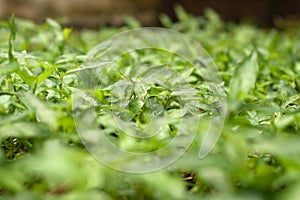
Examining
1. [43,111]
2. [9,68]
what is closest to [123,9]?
[9,68]

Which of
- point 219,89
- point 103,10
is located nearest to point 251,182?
point 219,89

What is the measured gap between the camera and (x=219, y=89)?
1.29 metres

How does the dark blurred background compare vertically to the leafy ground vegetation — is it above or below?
above

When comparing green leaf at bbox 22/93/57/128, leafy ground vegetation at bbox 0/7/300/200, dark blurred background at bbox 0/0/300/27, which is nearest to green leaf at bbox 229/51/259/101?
leafy ground vegetation at bbox 0/7/300/200

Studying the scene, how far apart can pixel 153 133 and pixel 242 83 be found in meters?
0.24

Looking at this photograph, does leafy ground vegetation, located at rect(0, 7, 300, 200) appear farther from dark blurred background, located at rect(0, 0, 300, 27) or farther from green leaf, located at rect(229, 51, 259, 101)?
dark blurred background, located at rect(0, 0, 300, 27)

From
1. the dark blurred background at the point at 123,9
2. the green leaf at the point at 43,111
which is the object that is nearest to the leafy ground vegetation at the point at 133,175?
the green leaf at the point at 43,111

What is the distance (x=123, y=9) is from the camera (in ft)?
16.8

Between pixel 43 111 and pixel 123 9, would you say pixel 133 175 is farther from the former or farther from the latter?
pixel 123 9

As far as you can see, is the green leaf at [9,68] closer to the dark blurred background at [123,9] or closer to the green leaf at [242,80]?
the green leaf at [242,80]

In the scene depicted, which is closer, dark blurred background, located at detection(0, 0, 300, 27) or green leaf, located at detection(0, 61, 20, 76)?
green leaf, located at detection(0, 61, 20, 76)

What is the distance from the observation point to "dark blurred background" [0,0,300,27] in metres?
5.04

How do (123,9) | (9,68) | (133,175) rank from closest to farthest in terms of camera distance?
1. (133,175)
2. (9,68)
3. (123,9)

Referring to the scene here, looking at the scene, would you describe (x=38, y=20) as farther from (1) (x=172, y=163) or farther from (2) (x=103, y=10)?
(1) (x=172, y=163)
